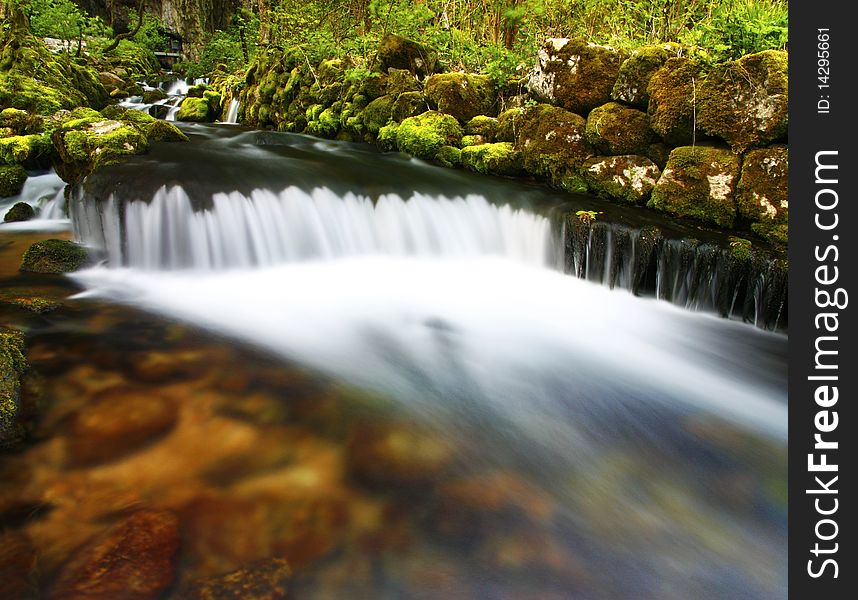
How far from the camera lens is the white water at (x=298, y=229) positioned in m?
5.28

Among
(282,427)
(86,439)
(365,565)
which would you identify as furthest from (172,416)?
(365,565)

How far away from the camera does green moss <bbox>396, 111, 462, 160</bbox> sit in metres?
8.45

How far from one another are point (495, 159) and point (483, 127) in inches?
35.7

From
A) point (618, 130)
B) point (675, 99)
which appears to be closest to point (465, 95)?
point (618, 130)

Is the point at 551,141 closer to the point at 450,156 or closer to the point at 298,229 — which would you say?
the point at 450,156

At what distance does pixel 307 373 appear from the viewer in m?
3.50

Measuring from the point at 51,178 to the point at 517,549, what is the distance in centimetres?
883

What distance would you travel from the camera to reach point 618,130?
641cm

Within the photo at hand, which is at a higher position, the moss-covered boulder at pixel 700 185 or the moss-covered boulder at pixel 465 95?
the moss-covered boulder at pixel 465 95

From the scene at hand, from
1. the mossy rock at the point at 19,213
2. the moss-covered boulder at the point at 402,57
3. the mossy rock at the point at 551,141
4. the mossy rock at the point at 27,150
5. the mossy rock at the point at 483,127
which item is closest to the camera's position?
the mossy rock at the point at 19,213

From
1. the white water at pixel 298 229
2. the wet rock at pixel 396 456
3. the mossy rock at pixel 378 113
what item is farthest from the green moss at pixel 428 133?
the wet rock at pixel 396 456

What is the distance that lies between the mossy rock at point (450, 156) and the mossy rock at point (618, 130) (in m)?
2.31

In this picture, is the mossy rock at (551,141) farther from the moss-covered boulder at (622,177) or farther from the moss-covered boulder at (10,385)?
the moss-covered boulder at (10,385)

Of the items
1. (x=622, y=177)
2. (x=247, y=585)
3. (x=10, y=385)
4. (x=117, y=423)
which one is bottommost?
(x=247, y=585)
